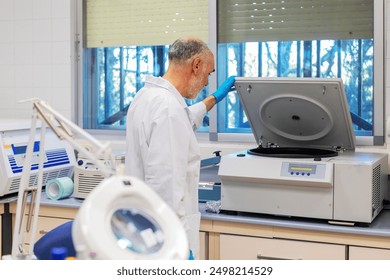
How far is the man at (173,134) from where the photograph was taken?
2.23 meters

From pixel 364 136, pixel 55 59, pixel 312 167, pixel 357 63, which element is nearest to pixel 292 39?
pixel 357 63

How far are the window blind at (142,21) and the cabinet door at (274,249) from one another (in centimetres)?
141

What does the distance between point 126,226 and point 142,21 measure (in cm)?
298

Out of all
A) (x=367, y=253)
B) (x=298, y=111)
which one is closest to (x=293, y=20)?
(x=298, y=111)

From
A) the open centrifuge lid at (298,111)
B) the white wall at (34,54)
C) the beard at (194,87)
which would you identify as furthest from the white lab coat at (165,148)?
the white wall at (34,54)

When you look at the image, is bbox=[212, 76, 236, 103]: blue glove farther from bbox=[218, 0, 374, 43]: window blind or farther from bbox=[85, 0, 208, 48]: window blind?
bbox=[85, 0, 208, 48]: window blind

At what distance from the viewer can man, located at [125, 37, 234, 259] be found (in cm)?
223

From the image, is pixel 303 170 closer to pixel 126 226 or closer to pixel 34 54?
pixel 126 226

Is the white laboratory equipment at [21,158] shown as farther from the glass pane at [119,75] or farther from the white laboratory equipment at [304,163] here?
the white laboratory equipment at [304,163]

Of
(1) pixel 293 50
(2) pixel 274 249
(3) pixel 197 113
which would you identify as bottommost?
(2) pixel 274 249

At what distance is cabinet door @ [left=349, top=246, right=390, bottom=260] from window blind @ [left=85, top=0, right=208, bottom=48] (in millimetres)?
1668

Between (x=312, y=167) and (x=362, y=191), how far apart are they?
0.73ft

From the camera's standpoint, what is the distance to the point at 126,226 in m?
1.06

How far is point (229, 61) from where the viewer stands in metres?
3.69
